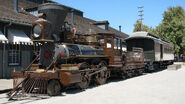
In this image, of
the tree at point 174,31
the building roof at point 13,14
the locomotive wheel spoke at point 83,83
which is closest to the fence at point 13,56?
the building roof at point 13,14

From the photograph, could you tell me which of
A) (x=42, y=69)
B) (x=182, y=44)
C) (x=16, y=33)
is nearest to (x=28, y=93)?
(x=42, y=69)

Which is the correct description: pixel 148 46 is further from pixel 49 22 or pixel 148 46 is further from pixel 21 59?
pixel 49 22

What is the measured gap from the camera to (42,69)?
9.29 m

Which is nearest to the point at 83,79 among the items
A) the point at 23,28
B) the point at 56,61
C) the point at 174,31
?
the point at 56,61

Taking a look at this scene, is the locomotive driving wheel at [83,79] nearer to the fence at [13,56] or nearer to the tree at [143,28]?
the fence at [13,56]

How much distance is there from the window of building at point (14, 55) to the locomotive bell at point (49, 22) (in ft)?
20.0

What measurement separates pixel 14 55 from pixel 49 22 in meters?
6.88

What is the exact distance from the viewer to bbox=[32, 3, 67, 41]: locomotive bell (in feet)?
29.1

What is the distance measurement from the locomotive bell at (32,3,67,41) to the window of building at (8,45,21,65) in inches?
239

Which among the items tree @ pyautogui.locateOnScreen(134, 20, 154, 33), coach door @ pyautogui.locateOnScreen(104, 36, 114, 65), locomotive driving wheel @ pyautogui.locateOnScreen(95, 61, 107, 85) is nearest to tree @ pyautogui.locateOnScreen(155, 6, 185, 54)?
tree @ pyautogui.locateOnScreen(134, 20, 154, 33)

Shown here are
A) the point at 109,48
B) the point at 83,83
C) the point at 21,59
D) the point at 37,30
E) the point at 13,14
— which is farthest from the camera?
the point at 13,14

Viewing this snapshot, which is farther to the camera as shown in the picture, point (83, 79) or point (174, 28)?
point (174, 28)

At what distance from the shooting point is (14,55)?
48.7 feet

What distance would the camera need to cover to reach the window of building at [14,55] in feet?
47.6
